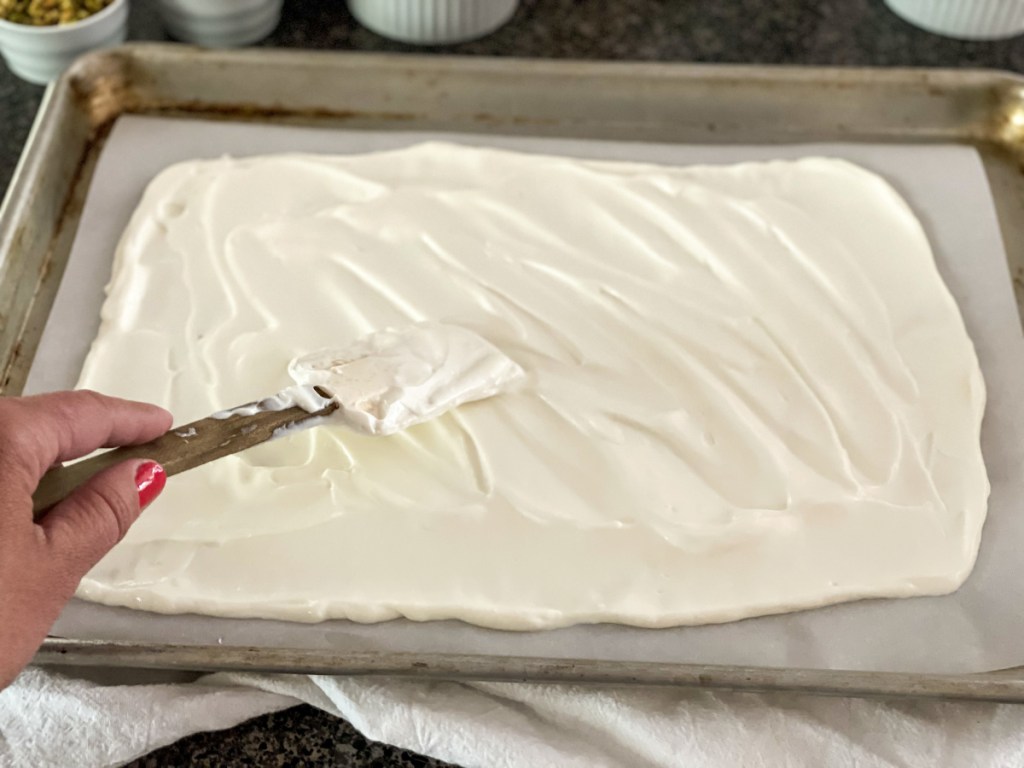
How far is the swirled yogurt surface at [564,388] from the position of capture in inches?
37.5

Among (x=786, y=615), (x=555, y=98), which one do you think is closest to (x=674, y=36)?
(x=555, y=98)

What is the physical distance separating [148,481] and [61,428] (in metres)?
0.08

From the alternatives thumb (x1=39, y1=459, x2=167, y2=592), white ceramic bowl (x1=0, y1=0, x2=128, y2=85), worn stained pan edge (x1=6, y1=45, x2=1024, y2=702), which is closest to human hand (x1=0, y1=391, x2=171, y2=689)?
thumb (x1=39, y1=459, x2=167, y2=592)

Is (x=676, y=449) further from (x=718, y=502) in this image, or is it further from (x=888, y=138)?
(x=888, y=138)

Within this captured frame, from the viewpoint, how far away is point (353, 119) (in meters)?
1.40

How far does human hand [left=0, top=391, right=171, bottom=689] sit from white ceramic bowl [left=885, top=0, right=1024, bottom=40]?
4.43ft

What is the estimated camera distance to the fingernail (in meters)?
0.79

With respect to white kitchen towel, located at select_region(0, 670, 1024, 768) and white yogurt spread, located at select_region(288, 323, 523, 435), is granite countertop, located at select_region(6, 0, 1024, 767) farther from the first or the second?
white kitchen towel, located at select_region(0, 670, 1024, 768)

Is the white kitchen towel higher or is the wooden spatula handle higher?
the wooden spatula handle

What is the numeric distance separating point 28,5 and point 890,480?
49.2 inches

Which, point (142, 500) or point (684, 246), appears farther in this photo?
point (684, 246)

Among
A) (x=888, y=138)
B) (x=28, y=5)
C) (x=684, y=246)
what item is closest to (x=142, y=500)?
(x=684, y=246)

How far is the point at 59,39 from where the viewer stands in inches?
53.7

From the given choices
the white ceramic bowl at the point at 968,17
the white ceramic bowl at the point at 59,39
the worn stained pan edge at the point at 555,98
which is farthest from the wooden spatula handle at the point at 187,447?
the white ceramic bowl at the point at 968,17
